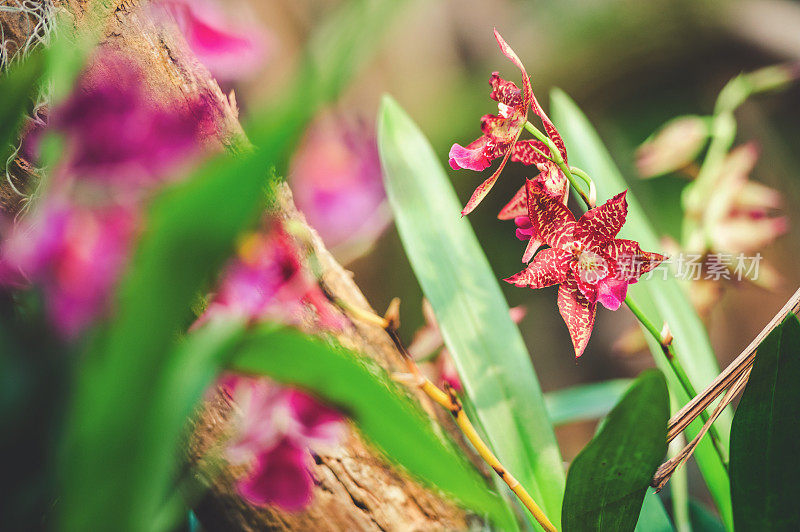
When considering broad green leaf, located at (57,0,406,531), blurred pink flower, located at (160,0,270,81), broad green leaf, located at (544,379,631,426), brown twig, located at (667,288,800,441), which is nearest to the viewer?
broad green leaf, located at (57,0,406,531)

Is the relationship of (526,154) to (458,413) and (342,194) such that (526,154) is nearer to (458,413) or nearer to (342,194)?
(458,413)

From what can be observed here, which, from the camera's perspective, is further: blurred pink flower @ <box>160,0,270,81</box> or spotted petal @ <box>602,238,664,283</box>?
blurred pink flower @ <box>160,0,270,81</box>

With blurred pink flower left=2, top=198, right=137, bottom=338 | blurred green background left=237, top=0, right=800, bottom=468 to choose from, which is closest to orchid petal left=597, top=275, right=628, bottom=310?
blurred pink flower left=2, top=198, right=137, bottom=338

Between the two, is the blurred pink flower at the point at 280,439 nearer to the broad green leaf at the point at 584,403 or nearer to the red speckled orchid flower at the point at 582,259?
the red speckled orchid flower at the point at 582,259

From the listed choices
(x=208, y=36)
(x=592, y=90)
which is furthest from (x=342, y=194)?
(x=592, y=90)

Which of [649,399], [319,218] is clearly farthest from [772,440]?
[319,218]

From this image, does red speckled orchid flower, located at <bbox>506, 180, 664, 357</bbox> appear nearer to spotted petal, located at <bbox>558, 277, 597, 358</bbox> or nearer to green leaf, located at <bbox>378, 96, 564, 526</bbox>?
spotted petal, located at <bbox>558, 277, 597, 358</bbox>
